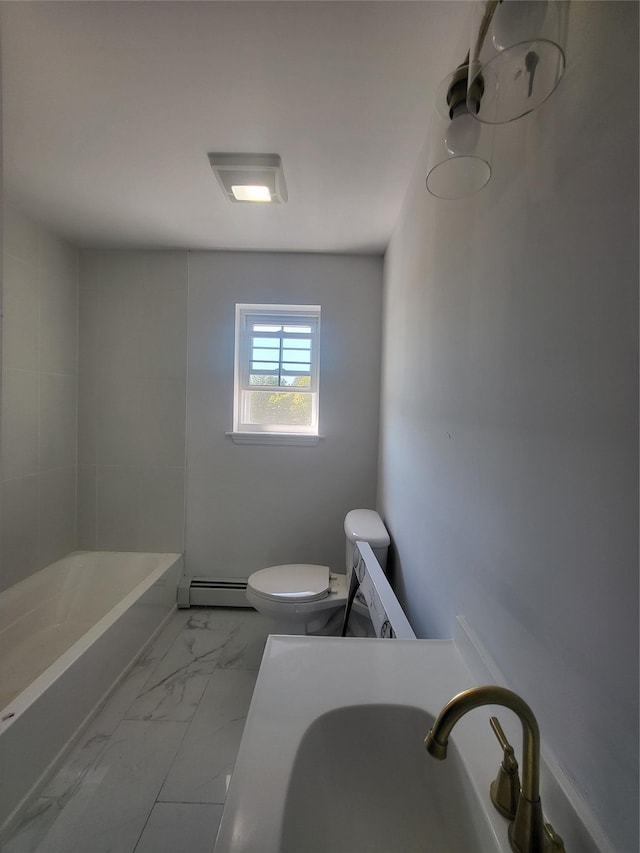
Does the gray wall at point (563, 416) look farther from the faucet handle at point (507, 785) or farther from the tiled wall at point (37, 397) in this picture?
the tiled wall at point (37, 397)

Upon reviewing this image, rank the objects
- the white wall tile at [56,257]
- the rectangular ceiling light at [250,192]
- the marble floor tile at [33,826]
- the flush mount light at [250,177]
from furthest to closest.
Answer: the white wall tile at [56,257] < the rectangular ceiling light at [250,192] < the flush mount light at [250,177] < the marble floor tile at [33,826]

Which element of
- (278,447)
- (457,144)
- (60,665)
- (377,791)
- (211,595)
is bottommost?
(211,595)

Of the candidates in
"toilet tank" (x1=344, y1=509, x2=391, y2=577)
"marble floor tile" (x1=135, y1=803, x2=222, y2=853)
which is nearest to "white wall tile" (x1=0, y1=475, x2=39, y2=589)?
"marble floor tile" (x1=135, y1=803, x2=222, y2=853)

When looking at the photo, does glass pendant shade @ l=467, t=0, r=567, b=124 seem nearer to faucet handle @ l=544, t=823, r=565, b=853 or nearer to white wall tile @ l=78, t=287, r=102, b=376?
faucet handle @ l=544, t=823, r=565, b=853

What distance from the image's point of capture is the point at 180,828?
104 cm

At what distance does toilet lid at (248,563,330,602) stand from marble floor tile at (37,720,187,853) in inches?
22.9

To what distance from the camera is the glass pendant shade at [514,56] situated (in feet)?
1.48

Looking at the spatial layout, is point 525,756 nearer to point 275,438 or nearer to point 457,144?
point 457,144

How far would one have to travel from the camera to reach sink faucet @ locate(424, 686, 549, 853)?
42cm

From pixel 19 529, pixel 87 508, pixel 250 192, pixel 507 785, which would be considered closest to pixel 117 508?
pixel 87 508

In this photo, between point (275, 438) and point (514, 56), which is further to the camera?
point (275, 438)

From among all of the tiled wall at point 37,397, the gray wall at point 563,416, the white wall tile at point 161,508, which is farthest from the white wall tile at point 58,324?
the gray wall at point 563,416

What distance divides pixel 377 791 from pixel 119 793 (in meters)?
1.07

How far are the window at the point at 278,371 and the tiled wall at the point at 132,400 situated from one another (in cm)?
40
